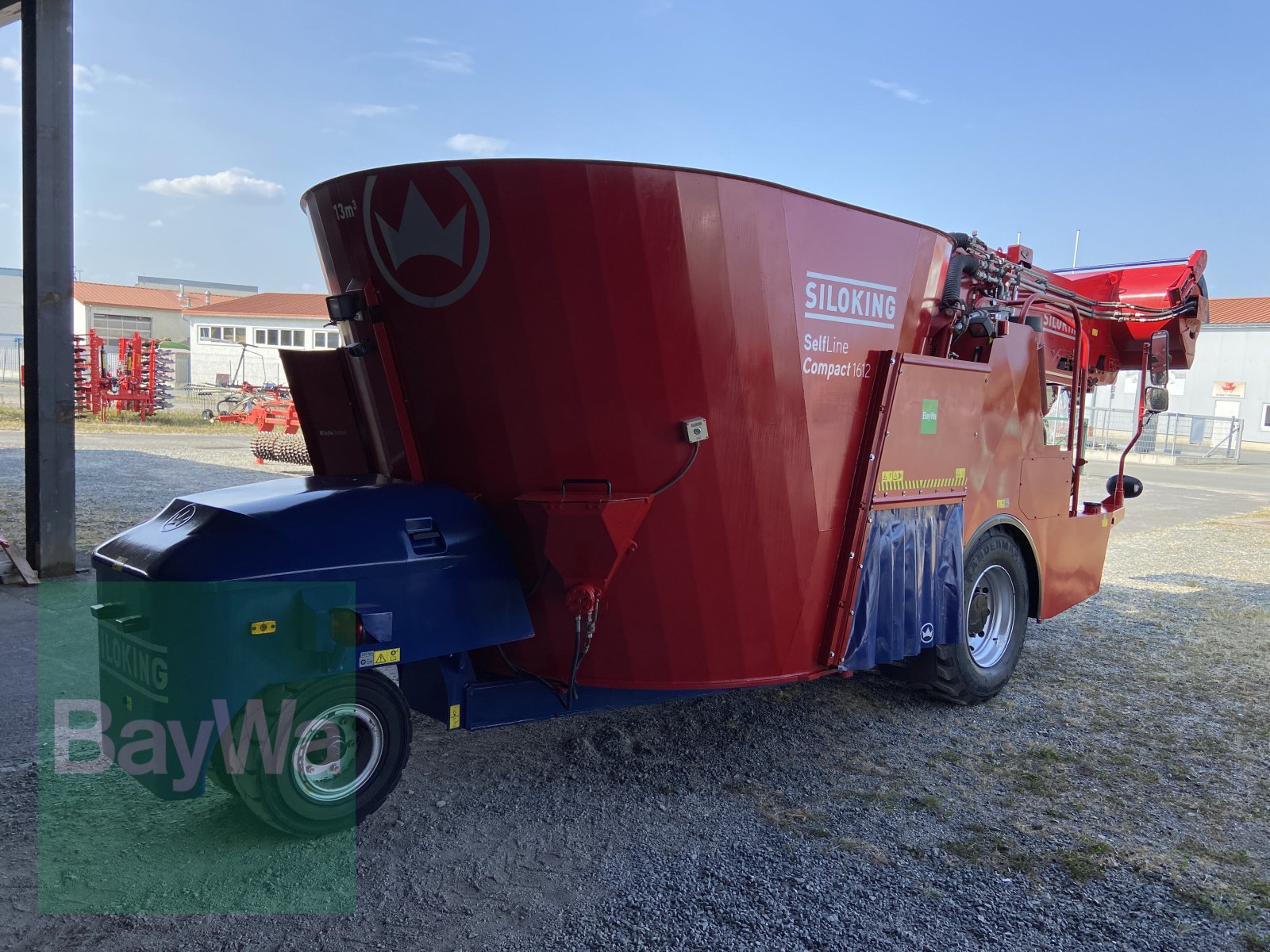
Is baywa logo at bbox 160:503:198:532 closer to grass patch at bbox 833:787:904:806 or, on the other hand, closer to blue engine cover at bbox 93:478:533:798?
blue engine cover at bbox 93:478:533:798

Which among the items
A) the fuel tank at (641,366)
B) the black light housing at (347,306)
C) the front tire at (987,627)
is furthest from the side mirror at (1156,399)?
the black light housing at (347,306)

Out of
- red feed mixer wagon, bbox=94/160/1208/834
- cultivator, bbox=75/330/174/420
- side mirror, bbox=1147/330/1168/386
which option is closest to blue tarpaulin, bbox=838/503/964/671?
red feed mixer wagon, bbox=94/160/1208/834

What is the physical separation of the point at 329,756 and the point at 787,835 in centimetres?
176

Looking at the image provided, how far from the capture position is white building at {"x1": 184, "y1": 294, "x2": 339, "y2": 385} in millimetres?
45909

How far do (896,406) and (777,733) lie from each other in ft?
5.71

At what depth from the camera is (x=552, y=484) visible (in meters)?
3.78

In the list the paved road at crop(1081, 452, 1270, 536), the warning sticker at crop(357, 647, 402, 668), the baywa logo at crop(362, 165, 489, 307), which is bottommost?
the paved road at crop(1081, 452, 1270, 536)

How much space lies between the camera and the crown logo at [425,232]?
3588mm

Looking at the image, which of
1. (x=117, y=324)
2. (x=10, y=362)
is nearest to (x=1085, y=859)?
(x=10, y=362)

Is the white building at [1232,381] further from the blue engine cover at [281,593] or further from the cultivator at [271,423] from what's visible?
the blue engine cover at [281,593]

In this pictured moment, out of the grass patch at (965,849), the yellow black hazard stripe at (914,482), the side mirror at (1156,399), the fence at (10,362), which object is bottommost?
the grass patch at (965,849)

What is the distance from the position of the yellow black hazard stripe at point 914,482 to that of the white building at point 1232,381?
36.6m

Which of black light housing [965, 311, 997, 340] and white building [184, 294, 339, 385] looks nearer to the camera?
black light housing [965, 311, 997, 340]

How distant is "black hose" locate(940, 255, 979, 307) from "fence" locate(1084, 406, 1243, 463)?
25.2 metres
